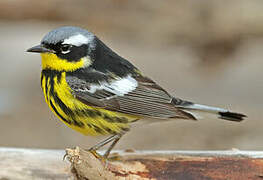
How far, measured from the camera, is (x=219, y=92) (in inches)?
235

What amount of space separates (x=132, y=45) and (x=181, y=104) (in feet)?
6.78

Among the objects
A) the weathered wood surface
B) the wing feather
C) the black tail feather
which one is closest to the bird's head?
the wing feather

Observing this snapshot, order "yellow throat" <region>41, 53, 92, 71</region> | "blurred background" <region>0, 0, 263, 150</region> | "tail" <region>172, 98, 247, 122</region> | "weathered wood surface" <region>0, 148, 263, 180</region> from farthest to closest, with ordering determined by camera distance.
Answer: "blurred background" <region>0, 0, 263, 150</region> → "tail" <region>172, 98, 247, 122</region> → "yellow throat" <region>41, 53, 92, 71</region> → "weathered wood surface" <region>0, 148, 263, 180</region>

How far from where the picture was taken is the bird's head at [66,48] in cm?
354

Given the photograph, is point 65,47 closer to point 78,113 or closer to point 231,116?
point 78,113

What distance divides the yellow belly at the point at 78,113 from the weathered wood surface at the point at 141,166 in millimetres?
213

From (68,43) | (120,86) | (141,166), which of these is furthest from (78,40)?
(141,166)

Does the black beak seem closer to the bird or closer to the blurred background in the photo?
the bird

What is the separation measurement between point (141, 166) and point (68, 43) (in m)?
0.86

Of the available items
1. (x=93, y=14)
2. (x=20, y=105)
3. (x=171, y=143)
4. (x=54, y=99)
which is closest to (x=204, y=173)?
(x=54, y=99)

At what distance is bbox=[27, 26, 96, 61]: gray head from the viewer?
354 cm

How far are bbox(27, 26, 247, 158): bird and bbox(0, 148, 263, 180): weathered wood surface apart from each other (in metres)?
0.23

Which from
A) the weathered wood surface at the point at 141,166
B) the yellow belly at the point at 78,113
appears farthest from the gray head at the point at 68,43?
the weathered wood surface at the point at 141,166

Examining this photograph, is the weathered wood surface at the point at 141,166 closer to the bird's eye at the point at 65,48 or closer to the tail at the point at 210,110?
the tail at the point at 210,110
